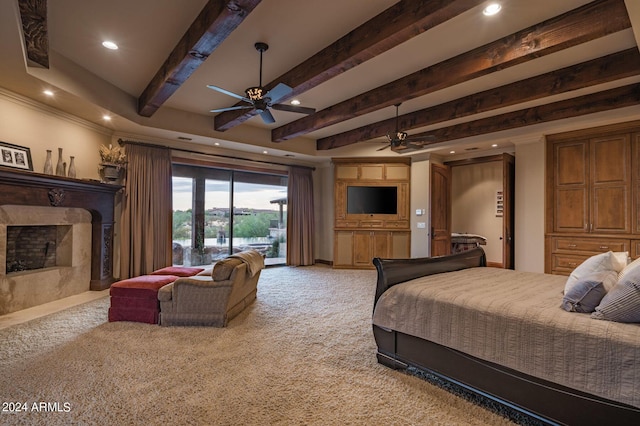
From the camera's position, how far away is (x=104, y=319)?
12.2ft

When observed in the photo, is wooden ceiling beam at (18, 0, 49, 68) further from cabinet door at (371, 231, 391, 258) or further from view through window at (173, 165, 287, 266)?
cabinet door at (371, 231, 391, 258)

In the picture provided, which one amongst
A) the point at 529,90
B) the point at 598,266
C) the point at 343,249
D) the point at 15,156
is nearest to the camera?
the point at 598,266

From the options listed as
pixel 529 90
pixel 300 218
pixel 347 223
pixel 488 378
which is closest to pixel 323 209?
pixel 300 218

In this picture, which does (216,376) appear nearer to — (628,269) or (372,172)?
(628,269)

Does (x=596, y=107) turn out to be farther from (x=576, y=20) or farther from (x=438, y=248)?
(x=438, y=248)

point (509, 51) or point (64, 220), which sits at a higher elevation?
point (509, 51)

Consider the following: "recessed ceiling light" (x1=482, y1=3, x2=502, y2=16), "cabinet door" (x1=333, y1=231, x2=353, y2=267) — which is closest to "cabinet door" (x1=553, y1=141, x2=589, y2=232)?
"recessed ceiling light" (x1=482, y1=3, x2=502, y2=16)

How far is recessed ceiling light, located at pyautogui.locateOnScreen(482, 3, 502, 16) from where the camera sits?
265cm

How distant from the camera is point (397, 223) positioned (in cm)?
722

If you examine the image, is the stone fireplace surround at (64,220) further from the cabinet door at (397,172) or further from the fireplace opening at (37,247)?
the cabinet door at (397,172)

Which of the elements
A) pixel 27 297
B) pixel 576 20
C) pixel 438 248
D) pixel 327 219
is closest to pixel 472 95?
pixel 576 20

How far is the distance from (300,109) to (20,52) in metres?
2.72

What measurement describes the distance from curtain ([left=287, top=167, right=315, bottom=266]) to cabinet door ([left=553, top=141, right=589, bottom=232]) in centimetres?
491

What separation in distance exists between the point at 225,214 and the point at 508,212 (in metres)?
5.55
